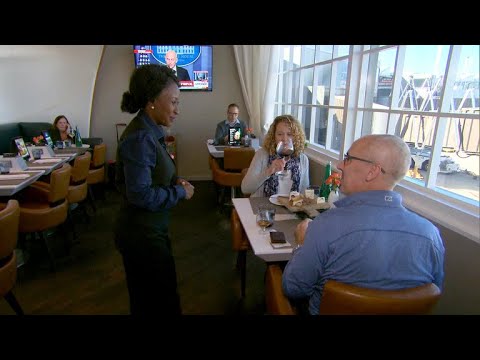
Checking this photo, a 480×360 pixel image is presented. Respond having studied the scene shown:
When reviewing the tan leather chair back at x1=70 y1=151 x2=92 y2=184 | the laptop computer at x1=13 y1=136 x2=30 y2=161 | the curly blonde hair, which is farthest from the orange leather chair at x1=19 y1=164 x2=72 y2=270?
the curly blonde hair

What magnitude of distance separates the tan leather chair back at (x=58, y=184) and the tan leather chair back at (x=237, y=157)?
1753 millimetres

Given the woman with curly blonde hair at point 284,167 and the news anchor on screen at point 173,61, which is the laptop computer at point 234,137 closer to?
the news anchor on screen at point 173,61

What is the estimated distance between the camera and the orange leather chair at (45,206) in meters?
2.59

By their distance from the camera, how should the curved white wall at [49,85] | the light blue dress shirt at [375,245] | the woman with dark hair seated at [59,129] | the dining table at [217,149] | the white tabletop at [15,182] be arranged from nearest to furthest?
the light blue dress shirt at [375,245] < the white tabletop at [15,182] < the dining table at [217,149] < the woman with dark hair seated at [59,129] < the curved white wall at [49,85]

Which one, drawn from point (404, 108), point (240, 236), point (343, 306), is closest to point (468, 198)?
point (404, 108)

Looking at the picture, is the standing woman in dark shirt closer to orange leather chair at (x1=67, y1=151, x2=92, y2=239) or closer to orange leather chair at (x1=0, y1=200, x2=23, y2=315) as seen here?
orange leather chair at (x1=0, y1=200, x2=23, y2=315)

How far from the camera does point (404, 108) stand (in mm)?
2182

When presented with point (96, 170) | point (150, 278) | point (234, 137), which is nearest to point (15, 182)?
point (96, 170)

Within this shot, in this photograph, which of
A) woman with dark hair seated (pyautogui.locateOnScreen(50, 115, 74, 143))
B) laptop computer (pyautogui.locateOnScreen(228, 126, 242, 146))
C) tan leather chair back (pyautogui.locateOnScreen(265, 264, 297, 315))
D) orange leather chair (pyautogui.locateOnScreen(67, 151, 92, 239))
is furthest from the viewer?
woman with dark hair seated (pyautogui.locateOnScreen(50, 115, 74, 143))

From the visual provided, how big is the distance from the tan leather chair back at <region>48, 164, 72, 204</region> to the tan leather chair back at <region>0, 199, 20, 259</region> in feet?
2.79

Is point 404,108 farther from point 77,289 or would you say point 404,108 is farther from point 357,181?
point 77,289

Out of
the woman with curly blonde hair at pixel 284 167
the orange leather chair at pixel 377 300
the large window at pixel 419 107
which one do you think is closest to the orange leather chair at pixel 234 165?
the large window at pixel 419 107

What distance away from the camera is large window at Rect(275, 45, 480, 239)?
1.64m
